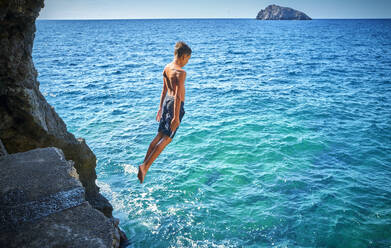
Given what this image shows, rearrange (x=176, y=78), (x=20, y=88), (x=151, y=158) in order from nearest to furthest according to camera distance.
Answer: (x=20, y=88), (x=176, y=78), (x=151, y=158)

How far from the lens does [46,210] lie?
8.44 ft

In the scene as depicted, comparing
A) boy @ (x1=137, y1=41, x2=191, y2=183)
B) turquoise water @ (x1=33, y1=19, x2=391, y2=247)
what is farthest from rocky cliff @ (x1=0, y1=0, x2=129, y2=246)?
turquoise water @ (x1=33, y1=19, x2=391, y2=247)

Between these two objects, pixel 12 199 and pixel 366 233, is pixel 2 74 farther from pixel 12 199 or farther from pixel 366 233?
pixel 366 233

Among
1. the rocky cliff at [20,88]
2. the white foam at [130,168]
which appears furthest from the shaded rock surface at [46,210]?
the white foam at [130,168]

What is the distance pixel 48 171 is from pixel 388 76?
2901cm

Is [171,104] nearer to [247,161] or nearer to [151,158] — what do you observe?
[151,158]

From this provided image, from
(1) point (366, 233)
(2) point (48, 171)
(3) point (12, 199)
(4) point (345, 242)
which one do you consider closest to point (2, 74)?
(2) point (48, 171)

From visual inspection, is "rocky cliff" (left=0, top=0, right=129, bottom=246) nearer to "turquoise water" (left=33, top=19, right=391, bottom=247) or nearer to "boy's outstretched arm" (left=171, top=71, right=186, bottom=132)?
"boy's outstretched arm" (left=171, top=71, right=186, bottom=132)

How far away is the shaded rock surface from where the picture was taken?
7.40ft

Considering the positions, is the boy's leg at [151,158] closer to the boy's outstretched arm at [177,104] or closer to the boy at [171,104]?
the boy at [171,104]

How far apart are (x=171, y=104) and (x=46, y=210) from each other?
124 inches

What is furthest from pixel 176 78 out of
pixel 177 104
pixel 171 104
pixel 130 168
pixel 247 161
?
pixel 247 161

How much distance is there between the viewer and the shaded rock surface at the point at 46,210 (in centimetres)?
226

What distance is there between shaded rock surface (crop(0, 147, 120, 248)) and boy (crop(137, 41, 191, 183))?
6.94ft
